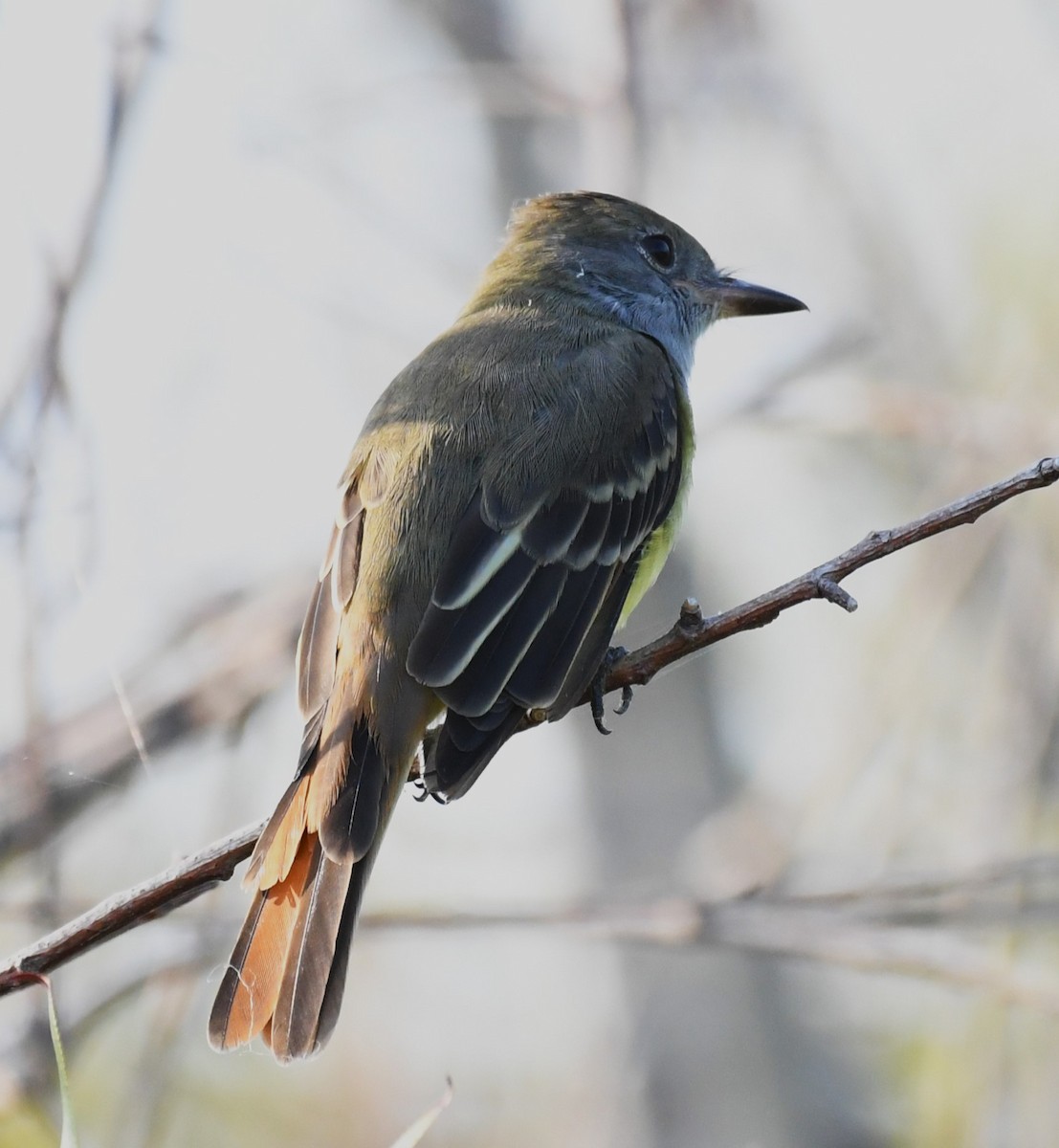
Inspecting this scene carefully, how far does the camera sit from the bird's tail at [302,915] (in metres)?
2.59

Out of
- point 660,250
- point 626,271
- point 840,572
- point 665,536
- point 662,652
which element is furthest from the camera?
point 660,250

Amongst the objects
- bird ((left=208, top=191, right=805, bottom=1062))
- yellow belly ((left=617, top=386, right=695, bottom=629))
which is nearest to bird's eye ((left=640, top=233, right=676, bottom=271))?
bird ((left=208, top=191, right=805, bottom=1062))

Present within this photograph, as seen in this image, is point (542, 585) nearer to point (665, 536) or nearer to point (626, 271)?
point (665, 536)

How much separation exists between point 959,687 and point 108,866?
359 centimetres

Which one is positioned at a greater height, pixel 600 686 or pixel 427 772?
pixel 600 686

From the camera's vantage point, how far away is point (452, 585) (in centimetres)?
313

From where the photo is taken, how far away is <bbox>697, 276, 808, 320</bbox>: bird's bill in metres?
4.62

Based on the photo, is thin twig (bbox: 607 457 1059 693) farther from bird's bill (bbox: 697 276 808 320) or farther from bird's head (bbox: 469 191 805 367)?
bird's bill (bbox: 697 276 808 320)

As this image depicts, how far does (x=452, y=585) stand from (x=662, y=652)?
0.53 m

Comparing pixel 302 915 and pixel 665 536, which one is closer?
pixel 302 915

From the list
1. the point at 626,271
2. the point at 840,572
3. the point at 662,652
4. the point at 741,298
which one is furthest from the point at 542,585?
the point at 741,298

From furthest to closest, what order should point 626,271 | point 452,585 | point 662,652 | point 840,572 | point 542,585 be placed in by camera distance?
point 626,271 < point 542,585 < point 452,585 < point 662,652 < point 840,572

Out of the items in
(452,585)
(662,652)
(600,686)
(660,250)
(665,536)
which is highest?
(660,250)

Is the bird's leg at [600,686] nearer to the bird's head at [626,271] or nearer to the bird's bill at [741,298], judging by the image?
the bird's head at [626,271]
